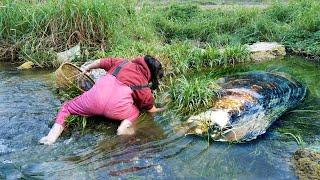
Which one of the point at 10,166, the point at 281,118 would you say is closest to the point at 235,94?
the point at 281,118

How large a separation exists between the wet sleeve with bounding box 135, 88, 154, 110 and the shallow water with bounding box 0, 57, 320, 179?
15cm

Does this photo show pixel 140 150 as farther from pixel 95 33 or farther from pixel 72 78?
pixel 95 33

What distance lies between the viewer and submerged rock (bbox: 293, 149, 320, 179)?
4.38 m

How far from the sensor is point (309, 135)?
5.92 meters

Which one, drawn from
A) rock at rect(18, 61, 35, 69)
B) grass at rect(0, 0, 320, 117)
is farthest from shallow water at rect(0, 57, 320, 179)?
rock at rect(18, 61, 35, 69)

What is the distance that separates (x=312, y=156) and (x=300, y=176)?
23 cm

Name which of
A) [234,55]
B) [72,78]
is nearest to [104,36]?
[234,55]

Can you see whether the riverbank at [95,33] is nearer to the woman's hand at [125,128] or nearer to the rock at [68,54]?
the rock at [68,54]

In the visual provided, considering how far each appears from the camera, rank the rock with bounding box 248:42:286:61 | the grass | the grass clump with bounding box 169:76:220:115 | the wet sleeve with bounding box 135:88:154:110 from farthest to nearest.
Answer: the rock with bounding box 248:42:286:61 → the grass → the grass clump with bounding box 169:76:220:115 → the wet sleeve with bounding box 135:88:154:110

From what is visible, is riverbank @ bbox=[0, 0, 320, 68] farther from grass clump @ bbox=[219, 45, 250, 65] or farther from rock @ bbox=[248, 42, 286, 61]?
rock @ bbox=[248, 42, 286, 61]

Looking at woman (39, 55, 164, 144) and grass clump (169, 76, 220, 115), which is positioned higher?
woman (39, 55, 164, 144)

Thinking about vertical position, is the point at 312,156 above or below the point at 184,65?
above

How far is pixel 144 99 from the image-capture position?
629cm

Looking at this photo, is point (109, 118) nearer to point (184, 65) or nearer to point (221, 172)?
point (221, 172)
